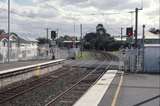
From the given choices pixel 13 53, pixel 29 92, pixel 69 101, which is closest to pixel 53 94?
pixel 29 92

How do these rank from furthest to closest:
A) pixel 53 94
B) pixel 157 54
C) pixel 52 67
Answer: pixel 52 67, pixel 157 54, pixel 53 94

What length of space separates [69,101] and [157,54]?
67.5 feet

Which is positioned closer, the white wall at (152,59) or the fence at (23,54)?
the white wall at (152,59)

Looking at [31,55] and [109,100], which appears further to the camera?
[31,55]

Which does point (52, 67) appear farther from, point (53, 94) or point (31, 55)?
point (31, 55)

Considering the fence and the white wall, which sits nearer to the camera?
the white wall

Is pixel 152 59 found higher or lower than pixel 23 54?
higher

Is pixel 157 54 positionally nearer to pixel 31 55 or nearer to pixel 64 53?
pixel 31 55

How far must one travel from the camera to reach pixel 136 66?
36.5m

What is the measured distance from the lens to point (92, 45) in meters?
166

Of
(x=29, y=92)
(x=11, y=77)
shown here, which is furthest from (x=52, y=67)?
(x=29, y=92)

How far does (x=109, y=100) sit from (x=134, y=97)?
162cm

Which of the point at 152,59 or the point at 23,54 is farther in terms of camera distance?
the point at 23,54

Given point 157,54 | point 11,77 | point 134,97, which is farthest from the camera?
point 157,54
